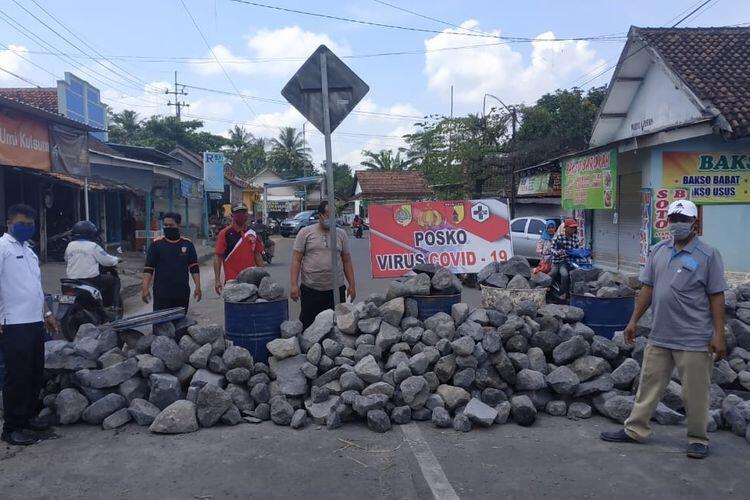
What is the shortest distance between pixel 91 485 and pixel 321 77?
13.6ft

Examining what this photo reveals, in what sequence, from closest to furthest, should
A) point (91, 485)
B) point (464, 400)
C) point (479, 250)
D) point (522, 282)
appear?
point (91, 485), point (464, 400), point (522, 282), point (479, 250)

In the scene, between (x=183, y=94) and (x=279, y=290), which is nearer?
(x=279, y=290)

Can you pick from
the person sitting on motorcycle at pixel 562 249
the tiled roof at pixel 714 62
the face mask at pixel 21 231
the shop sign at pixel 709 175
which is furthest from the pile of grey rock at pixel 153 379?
the shop sign at pixel 709 175

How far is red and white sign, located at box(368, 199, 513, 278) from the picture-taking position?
9.44m

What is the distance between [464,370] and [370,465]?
1.44 m

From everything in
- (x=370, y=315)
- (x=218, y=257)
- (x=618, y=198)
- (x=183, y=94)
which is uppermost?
(x=183, y=94)

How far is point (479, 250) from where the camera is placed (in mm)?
9531

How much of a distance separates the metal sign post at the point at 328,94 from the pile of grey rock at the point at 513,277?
1.98 meters

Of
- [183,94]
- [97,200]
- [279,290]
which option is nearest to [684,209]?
[279,290]

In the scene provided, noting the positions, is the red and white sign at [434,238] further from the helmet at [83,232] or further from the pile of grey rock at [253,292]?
the helmet at [83,232]

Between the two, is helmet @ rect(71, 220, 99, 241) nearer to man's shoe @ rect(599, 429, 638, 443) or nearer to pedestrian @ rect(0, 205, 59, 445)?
pedestrian @ rect(0, 205, 59, 445)

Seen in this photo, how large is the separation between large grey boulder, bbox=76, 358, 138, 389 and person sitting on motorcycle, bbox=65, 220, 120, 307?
120 inches

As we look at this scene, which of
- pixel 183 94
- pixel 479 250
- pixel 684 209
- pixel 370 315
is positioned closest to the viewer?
pixel 684 209

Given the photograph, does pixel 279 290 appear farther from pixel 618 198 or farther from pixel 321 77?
pixel 618 198
